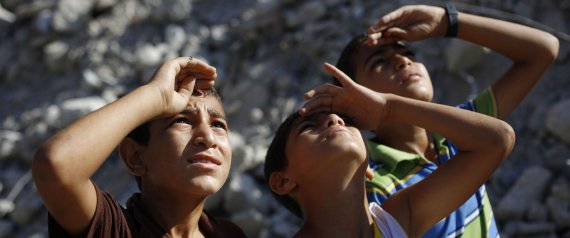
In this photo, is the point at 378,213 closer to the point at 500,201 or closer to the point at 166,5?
the point at 500,201

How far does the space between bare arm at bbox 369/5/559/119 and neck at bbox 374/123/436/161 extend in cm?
33

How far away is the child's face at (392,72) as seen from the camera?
328 cm

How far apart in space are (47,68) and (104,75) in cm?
55

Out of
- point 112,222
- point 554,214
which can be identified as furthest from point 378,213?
point 554,214

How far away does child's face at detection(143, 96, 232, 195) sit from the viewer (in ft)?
8.67

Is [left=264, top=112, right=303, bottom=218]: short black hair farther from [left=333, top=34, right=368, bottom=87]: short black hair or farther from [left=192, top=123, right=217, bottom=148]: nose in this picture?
[left=333, top=34, right=368, bottom=87]: short black hair

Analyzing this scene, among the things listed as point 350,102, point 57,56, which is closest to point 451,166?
point 350,102

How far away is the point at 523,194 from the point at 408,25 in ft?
5.14

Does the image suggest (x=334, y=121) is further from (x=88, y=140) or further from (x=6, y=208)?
(x=6, y=208)

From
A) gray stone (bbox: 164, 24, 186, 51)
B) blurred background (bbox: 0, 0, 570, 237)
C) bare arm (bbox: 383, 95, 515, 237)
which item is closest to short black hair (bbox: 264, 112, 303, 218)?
bare arm (bbox: 383, 95, 515, 237)

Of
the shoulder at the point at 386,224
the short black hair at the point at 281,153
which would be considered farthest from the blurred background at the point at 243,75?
the shoulder at the point at 386,224

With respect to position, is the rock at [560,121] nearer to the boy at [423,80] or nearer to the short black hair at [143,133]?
the boy at [423,80]

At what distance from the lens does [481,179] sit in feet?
9.23

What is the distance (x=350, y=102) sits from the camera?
2916 millimetres
